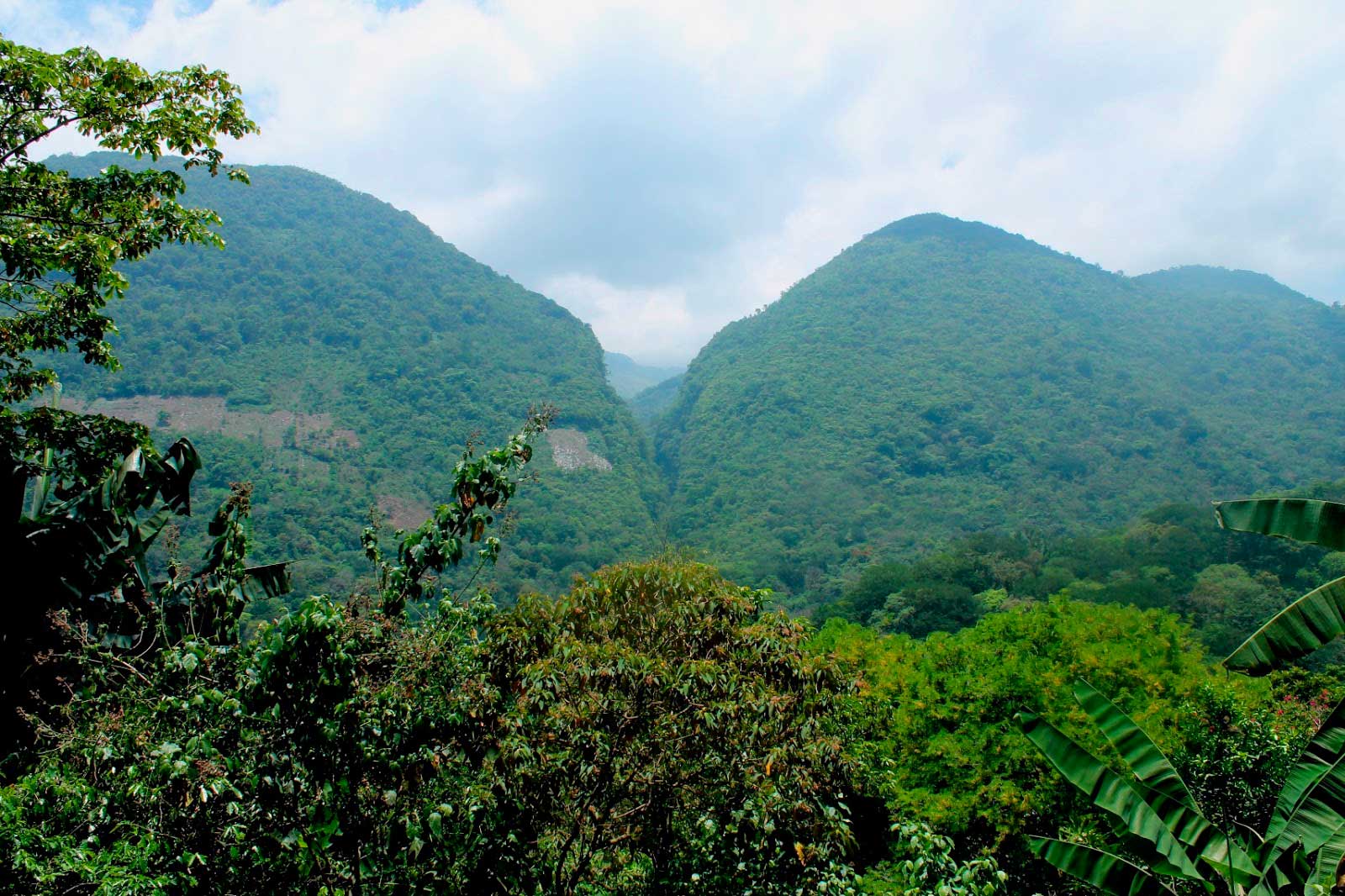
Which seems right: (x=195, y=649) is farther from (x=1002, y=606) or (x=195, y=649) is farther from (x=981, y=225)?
(x=981, y=225)

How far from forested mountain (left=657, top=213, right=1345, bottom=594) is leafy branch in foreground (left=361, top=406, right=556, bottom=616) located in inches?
2306

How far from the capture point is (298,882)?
12.2 ft

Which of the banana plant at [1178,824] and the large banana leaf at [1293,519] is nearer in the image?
the banana plant at [1178,824]

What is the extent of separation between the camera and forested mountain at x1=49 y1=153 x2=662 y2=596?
54.2 meters

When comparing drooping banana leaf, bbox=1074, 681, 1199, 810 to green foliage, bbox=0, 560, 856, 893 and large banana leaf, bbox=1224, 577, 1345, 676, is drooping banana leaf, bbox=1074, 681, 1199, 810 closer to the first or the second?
large banana leaf, bbox=1224, 577, 1345, 676

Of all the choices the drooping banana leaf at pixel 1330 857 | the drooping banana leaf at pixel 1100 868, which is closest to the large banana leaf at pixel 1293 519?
the drooping banana leaf at pixel 1330 857

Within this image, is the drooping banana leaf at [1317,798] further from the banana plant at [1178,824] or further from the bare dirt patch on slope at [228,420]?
the bare dirt patch on slope at [228,420]

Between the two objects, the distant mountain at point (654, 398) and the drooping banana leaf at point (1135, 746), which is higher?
the distant mountain at point (654, 398)

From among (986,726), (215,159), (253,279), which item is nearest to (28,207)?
(215,159)

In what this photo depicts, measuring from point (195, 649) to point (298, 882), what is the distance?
4.32 ft

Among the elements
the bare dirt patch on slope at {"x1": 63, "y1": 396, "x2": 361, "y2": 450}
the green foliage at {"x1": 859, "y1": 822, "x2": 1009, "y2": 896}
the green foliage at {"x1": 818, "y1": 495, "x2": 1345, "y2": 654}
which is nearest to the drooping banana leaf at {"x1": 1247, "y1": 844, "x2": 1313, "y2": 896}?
the green foliage at {"x1": 859, "y1": 822, "x2": 1009, "y2": 896}

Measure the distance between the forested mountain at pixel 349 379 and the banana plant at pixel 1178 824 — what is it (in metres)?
35.7

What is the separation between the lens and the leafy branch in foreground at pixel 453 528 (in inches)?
158

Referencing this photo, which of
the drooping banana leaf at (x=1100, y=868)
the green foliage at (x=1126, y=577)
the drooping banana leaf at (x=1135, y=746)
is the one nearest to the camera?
the drooping banana leaf at (x=1100, y=868)
